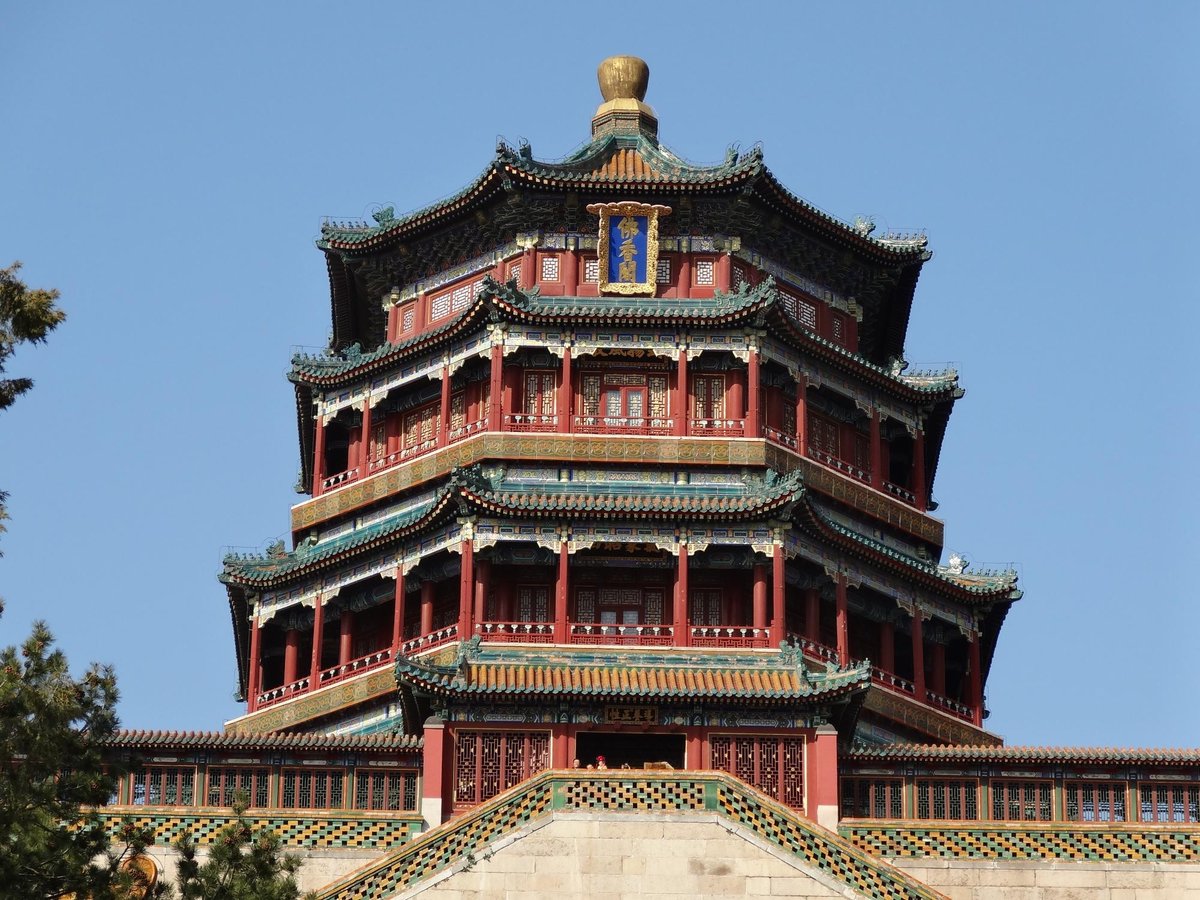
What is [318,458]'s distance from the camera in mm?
53906

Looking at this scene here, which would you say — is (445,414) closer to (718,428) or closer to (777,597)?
(718,428)

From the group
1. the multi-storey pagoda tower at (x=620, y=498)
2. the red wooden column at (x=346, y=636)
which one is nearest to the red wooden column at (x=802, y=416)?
the multi-storey pagoda tower at (x=620, y=498)

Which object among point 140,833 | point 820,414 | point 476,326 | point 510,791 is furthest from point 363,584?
point 140,833

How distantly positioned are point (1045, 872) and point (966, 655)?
11.5 m

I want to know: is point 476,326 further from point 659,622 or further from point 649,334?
point 659,622

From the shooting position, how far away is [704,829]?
127ft

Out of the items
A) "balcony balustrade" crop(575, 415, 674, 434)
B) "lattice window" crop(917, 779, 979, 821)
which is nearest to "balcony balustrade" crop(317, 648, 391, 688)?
"balcony balustrade" crop(575, 415, 674, 434)

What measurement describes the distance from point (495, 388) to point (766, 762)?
1007cm

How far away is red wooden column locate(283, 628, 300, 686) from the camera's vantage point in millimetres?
52062

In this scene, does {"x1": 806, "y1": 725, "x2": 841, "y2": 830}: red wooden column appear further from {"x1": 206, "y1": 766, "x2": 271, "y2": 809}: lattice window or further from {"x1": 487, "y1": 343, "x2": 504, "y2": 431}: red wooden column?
{"x1": 487, "y1": 343, "x2": 504, "y2": 431}: red wooden column

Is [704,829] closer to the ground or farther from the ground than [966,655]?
closer to the ground

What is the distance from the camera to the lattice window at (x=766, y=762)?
4444cm

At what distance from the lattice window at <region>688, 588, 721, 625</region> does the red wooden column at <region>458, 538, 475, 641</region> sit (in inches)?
159

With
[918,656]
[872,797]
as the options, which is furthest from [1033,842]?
[918,656]
